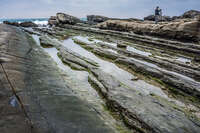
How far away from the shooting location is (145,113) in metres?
4.56

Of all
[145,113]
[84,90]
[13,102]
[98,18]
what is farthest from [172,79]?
[98,18]

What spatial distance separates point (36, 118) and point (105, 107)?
2.96 meters

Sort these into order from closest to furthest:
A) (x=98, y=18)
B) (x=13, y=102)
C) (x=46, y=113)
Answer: (x=46, y=113)
(x=13, y=102)
(x=98, y=18)

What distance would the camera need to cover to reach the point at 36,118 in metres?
4.01

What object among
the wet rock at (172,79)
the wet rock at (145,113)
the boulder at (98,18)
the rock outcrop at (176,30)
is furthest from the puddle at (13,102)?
the boulder at (98,18)

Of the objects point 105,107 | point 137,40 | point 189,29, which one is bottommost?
point 105,107

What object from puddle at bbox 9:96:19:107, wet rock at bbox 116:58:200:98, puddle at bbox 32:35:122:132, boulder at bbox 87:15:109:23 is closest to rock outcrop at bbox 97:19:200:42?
wet rock at bbox 116:58:200:98

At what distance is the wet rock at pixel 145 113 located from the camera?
404 centimetres

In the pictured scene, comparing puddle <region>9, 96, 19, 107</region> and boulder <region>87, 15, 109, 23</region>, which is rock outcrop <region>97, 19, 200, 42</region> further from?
boulder <region>87, 15, 109, 23</region>

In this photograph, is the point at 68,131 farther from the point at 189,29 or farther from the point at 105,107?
the point at 189,29

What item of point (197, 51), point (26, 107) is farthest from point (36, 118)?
point (197, 51)

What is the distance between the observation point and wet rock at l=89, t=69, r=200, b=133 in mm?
4043

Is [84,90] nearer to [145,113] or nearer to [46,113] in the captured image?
[46,113]

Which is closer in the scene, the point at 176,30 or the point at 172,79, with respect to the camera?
the point at 172,79
